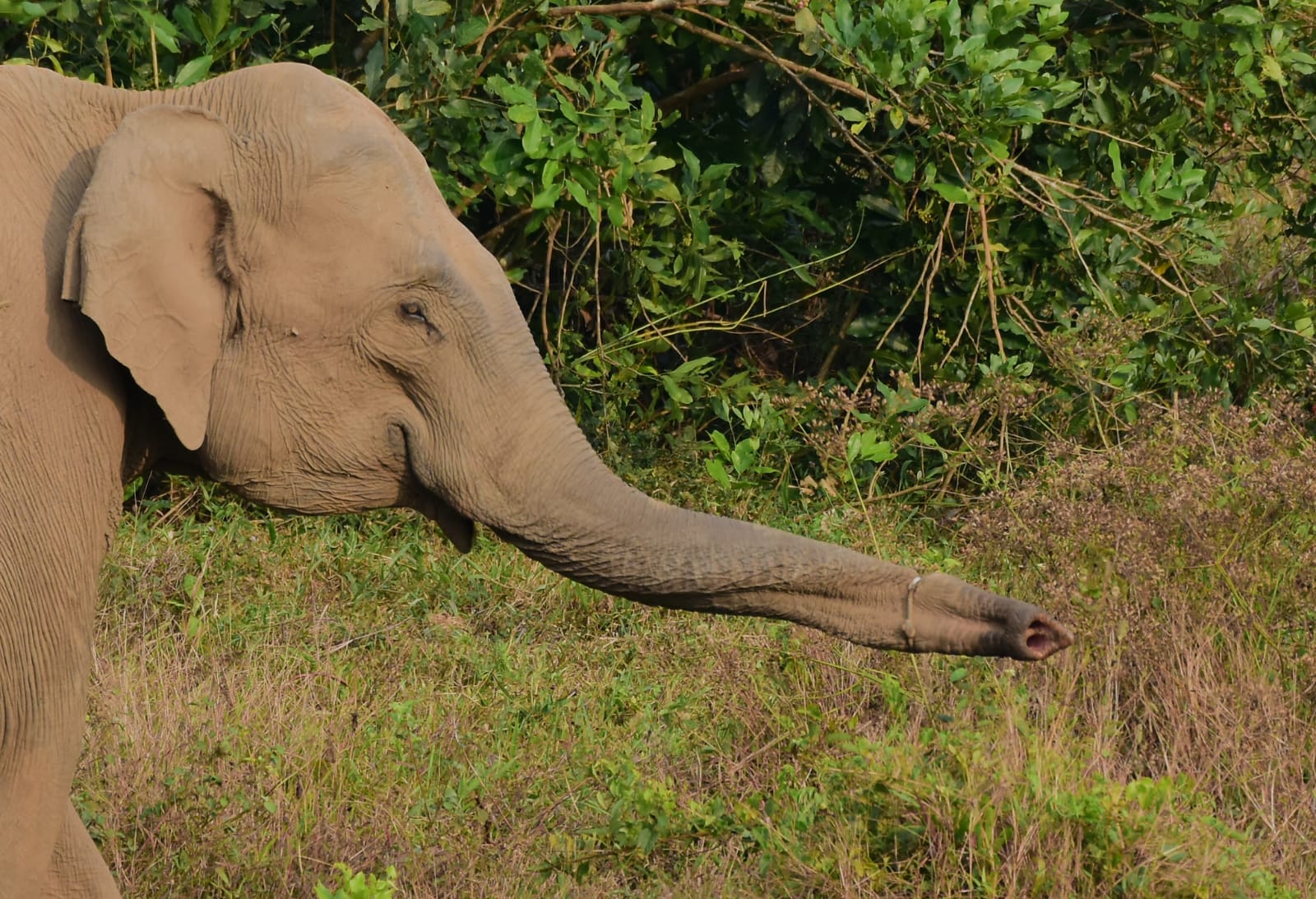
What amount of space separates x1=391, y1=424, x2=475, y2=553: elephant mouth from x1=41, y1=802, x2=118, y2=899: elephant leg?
2.83 feet

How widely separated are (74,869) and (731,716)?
1824 mm

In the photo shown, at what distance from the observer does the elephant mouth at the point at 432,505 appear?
3.03m

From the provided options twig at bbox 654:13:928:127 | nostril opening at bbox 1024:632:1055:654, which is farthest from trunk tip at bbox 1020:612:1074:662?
twig at bbox 654:13:928:127

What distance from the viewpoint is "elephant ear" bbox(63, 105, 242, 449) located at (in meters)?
2.75

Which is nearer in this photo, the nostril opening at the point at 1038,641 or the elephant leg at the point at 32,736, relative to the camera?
the nostril opening at the point at 1038,641

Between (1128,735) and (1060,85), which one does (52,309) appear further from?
(1060,85)

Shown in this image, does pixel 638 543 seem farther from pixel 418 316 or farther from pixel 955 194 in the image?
pixel 955 194

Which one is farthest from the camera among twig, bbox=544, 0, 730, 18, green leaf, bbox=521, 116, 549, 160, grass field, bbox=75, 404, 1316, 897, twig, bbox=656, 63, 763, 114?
twig, bbox=656, 63, 763, 114

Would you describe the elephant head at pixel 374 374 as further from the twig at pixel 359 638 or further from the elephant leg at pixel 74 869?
the twig at pixel 359 638

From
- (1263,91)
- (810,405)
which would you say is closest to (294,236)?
(810,405)

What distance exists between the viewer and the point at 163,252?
282cm

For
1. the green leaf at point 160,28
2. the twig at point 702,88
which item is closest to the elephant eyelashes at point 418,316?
the green leaf at point 160,28

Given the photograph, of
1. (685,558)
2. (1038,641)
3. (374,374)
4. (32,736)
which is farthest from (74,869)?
(1038,641)

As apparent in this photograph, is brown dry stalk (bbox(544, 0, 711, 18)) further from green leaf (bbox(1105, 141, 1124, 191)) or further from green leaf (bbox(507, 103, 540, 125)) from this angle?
green leaf (bbox(1105, 141, 1124, 191))
